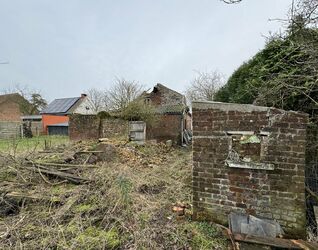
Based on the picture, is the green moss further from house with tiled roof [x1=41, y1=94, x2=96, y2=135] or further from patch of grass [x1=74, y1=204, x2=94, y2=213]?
house with tiled roof [x1=41, y1=94, x2=96, y2=135]

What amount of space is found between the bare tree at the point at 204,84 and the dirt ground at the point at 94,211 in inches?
861

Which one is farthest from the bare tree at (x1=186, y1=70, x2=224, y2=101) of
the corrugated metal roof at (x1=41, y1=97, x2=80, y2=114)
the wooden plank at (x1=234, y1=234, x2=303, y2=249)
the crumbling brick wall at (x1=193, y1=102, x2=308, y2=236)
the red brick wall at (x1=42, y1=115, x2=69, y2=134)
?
the wooden plank at (x1=234, y1=234, x2=303, y2=249)

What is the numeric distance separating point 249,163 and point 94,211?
2.81 m

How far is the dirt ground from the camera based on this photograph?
122 inches

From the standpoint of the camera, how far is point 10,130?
26000mm

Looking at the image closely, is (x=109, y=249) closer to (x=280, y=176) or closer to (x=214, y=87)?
(x=280, y=176)

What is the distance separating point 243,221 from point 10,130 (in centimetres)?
2956

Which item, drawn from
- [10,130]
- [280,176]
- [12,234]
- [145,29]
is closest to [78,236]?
[12,234]

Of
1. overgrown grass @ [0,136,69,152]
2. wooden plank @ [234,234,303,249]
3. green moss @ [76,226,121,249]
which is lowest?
green moss @ [76,226,121,249]

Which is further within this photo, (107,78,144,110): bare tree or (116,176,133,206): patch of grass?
(107,78,144,110): bare tree

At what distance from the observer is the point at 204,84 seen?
2792 centimetres

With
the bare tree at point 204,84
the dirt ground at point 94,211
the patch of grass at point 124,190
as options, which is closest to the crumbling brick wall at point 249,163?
the dirt ground at point 94,211

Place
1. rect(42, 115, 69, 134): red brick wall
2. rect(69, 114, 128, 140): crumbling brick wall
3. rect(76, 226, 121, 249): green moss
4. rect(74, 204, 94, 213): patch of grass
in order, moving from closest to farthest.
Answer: rect(76, 226, 121, 249): green moss
rect(74, 204, 94, 213): patch of grass
rect(69, 114, 128, 140): crumbling brick wall
rect(42, 115, 69, 134): red brick wall

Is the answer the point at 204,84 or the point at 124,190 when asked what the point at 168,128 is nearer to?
the point at 124,190
